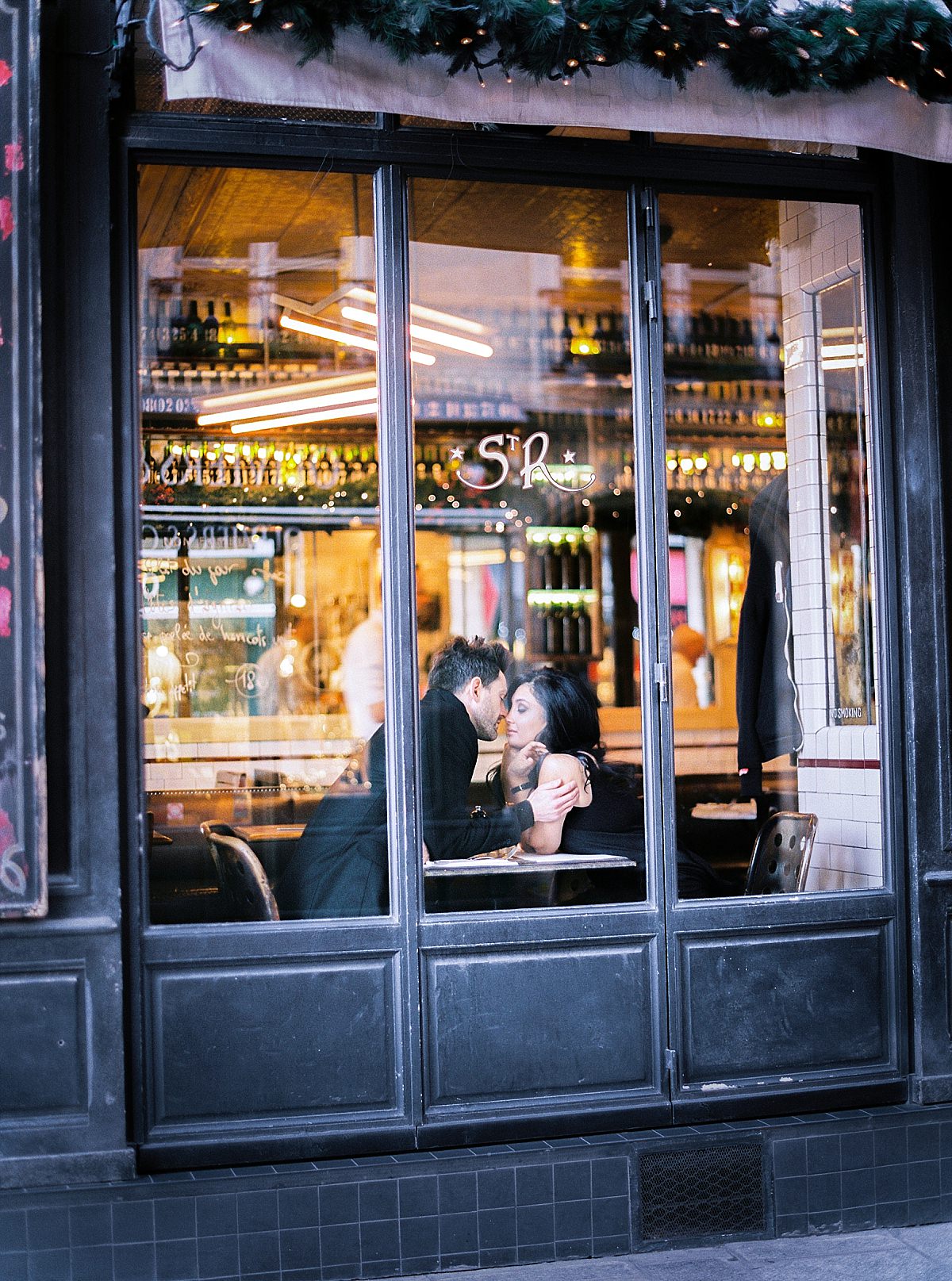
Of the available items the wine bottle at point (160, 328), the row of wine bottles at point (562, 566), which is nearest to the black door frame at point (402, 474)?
the wine bottle at point (160, 328)

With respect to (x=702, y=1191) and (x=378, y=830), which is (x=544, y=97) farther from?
(x=702, y=1191)

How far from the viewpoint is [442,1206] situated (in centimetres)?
413

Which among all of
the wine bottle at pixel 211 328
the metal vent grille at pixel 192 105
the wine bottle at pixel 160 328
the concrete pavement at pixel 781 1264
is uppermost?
the metal vent grille at pixel 192 105

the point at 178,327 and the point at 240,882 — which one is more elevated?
the point at 178,327

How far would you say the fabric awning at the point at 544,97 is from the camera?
3.80 meters

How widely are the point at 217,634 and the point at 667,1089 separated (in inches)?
147

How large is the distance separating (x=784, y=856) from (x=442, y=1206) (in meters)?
1.89

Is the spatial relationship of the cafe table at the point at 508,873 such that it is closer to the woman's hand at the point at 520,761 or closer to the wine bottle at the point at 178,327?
the woman's hand at the point at 520,761

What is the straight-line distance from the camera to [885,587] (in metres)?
4.72

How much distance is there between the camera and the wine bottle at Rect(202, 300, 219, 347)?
647cm

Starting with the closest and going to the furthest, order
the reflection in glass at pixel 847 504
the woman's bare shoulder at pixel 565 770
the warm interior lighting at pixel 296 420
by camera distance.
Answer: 1. the reflection in glass at pixel 847 504
2. the woman's bare shoulder at pixel 565 770
3. the warm interior lighting at pixel 296 420

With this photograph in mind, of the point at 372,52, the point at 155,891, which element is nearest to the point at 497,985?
the point at 155,891

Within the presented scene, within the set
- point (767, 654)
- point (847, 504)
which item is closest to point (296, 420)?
point (767, 654)

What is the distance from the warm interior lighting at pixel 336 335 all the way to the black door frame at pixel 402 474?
709mm
